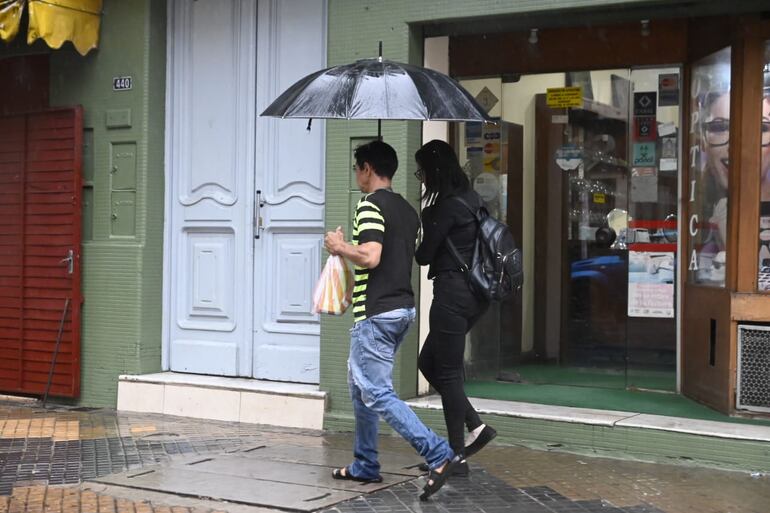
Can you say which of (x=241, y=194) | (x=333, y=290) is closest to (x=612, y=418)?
(x=333, y=290)

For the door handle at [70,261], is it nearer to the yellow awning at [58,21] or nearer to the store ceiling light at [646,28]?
the yellow awning at [58,21]

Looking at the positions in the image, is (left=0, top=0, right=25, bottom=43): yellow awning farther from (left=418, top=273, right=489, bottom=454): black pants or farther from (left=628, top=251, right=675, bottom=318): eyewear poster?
(left=628, top=251, right=675, bottom=318): eyewear poster

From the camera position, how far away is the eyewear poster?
8055 mm

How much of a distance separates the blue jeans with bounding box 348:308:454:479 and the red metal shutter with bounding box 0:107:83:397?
4.16 metres

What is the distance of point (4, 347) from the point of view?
9414 millimetres

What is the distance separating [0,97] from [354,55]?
3767 millimetres

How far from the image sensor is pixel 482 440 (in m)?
6.14

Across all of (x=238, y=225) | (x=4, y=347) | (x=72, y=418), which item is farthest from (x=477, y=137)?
(x=4, y=347)

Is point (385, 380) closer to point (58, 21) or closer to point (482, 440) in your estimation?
point (482, 440)

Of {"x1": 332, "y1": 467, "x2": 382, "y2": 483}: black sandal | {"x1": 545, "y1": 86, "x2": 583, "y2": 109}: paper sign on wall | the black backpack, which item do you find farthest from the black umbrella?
{"x1": 545, "y1": 86, "x2": 583, "y2": 109}: paper sign on wall

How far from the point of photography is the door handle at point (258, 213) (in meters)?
8.55

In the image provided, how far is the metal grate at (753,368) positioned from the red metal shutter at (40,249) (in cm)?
532

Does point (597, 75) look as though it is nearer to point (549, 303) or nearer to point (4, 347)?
point (549, 303)

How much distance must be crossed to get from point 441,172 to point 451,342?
0.96 meters
